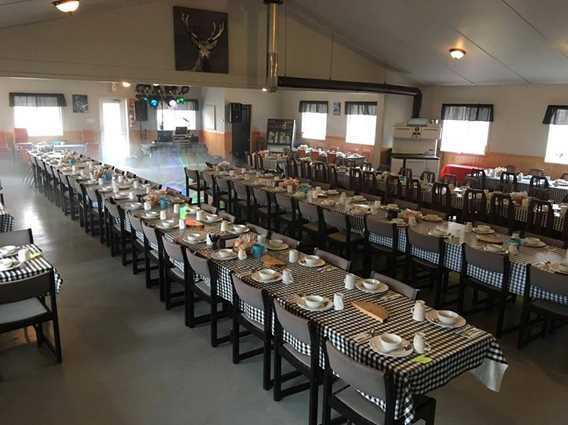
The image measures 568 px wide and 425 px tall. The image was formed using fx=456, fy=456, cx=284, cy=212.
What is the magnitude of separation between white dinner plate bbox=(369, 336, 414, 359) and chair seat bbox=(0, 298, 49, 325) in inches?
118

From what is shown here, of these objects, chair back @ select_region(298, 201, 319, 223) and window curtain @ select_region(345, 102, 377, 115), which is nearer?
chair back @ select_region(298, 201, 319, 223)

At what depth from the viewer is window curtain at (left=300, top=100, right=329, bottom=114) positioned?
1820 centimetres

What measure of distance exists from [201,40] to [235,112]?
25.1 feet

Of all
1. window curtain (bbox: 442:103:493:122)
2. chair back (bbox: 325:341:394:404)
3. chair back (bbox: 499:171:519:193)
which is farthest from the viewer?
window curtain (bbox: 442:103:493:122)

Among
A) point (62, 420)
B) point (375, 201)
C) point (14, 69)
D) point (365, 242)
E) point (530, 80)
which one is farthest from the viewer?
point (530, 80)

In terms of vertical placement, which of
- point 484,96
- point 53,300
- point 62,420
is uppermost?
point 484,96

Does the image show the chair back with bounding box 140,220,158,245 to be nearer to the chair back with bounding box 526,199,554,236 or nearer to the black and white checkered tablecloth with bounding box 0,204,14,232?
the black and white checkered tablecloth with bounding box 0,204,14,232

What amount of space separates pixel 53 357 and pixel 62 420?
991mm

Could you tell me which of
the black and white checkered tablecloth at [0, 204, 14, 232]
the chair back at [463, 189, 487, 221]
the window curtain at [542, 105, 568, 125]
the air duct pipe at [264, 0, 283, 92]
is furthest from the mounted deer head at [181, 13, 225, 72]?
the window curtain at [542, 105, 568, 125]

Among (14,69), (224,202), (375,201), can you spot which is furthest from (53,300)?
(14,69)

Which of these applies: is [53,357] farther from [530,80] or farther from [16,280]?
[530,80]

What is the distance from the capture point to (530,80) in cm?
1166

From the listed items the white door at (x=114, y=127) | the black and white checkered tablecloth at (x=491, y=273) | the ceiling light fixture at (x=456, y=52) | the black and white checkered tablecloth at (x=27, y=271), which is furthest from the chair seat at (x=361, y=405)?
the white door at (x=114, y=127)

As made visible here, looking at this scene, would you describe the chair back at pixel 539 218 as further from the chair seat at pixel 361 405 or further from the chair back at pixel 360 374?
the chair back at pixel 360 374
